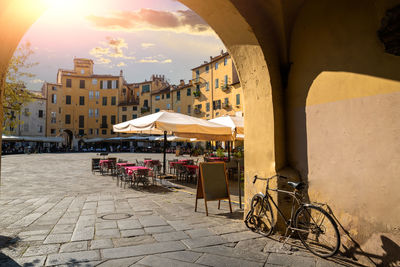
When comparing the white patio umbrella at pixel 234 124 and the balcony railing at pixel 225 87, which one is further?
the balcony railing at pixel 225 87

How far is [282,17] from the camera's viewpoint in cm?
407

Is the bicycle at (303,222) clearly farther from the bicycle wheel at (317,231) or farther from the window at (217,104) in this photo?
the window at (217,104)

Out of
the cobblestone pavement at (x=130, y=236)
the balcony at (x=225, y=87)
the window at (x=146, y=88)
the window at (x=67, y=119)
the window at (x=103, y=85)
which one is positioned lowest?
the cobblestone pavement at (x=130, y=236)

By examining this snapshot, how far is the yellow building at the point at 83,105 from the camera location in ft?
165

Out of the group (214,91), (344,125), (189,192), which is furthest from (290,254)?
(214,91)

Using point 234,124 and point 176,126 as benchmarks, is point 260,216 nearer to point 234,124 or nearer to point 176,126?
point 176,126

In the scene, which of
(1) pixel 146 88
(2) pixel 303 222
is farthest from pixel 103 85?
(2) pixel 303 222

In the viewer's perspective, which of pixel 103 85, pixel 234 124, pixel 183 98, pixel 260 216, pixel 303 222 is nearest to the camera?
pixel 303 222

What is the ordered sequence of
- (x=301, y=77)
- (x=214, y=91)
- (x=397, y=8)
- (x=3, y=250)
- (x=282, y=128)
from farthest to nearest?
(x=214, y=91) → (x=282, y=128) → (x=301, y=77) → (x=3, y=250) → (x=397, y=8)

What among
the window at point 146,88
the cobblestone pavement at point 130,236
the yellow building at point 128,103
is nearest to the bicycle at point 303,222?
the cobblestone pavement at point 130,236

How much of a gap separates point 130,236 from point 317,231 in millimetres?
2506

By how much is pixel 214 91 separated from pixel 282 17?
31321mm

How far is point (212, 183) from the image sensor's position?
5137mm

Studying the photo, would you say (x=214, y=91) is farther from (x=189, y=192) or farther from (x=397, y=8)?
(x=397, y=8)
